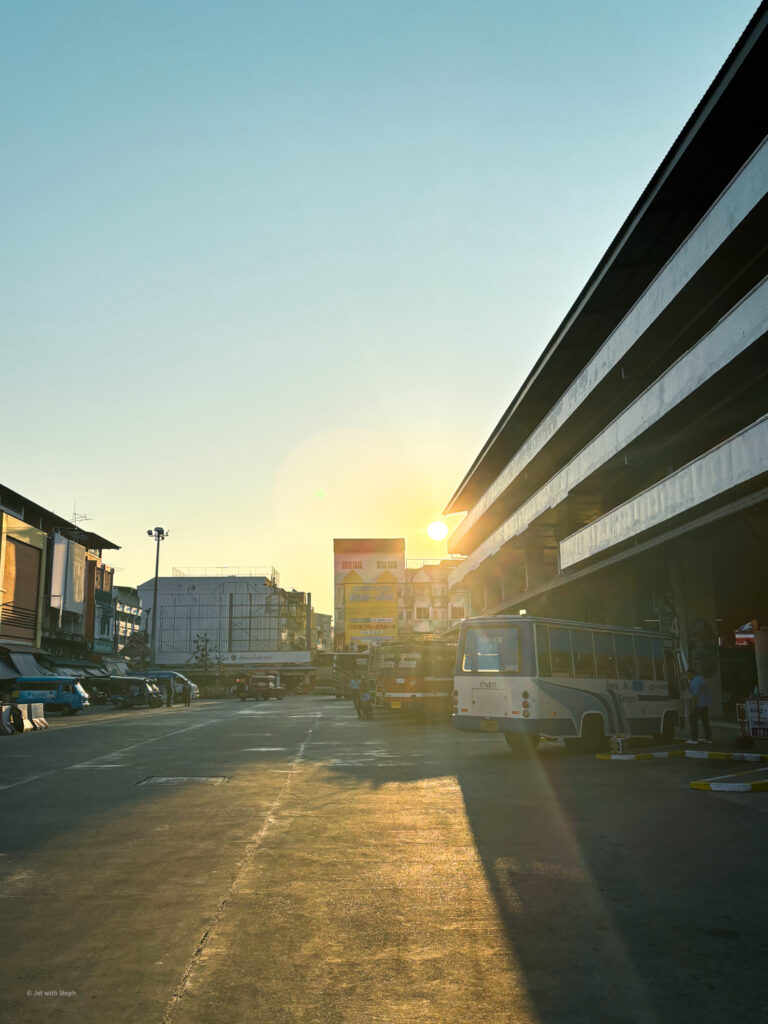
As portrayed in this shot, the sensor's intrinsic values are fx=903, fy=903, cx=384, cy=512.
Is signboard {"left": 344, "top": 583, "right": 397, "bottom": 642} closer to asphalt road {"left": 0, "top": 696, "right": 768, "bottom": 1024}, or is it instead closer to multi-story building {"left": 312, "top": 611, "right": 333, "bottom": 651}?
asphalt road {"left": 0, "top": 696, "right": 768, "bottom": 1024}

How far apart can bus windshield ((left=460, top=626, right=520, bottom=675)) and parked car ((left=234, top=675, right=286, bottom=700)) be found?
51616 millimetres

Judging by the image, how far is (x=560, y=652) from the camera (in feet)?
58.9

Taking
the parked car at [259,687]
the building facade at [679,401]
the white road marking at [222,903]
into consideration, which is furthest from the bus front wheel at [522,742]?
the parked car at [259,687]

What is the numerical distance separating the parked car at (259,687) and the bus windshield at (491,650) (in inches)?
2032

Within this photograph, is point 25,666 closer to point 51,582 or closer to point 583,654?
point 51,582

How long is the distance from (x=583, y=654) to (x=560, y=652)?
2.87ft

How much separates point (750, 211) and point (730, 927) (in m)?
18.5

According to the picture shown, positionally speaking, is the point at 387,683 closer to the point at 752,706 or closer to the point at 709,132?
the point at 752,706

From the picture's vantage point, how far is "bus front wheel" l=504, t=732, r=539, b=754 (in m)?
18.9

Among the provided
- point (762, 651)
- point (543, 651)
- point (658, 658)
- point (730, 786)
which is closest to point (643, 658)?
point (658, 658)

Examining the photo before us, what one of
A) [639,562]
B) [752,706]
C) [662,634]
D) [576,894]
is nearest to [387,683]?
[639,562]

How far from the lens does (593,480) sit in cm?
3403

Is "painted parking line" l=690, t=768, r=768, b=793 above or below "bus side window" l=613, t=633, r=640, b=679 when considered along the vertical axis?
below

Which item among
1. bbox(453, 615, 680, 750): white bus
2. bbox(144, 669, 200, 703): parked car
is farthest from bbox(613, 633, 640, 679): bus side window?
bbox(144, 669, 200, 703): parked car
